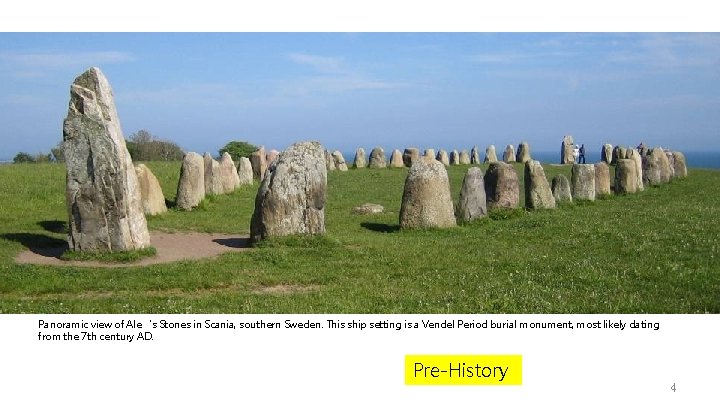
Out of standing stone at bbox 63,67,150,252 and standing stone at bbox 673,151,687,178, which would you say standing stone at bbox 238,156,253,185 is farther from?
standing stone at bbox 673,151,687,178

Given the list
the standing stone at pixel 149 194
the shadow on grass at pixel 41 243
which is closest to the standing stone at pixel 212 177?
the standing stone at pixel 149 194

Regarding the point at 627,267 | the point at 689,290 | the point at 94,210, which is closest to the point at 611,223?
the point at 627,267

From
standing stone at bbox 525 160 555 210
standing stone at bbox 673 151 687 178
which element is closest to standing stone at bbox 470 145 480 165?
standing stone at bbox 673 151 687 178

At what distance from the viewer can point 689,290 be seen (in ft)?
39.6

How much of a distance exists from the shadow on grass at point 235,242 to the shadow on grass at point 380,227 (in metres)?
4.12

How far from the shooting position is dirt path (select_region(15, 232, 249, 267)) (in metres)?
15.5

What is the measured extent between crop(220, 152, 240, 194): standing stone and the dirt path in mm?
12367

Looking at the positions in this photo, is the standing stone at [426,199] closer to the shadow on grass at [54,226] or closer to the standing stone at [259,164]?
the shadow on grass at [54,226]

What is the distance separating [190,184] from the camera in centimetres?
2636

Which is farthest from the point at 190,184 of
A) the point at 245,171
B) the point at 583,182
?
the point at 583,182

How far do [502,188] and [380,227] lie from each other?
4507 millimetres

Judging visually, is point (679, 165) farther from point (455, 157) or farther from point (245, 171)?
point (245, 171)

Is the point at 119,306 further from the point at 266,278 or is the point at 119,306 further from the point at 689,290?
the point at 689,290

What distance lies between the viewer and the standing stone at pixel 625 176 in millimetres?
32219
